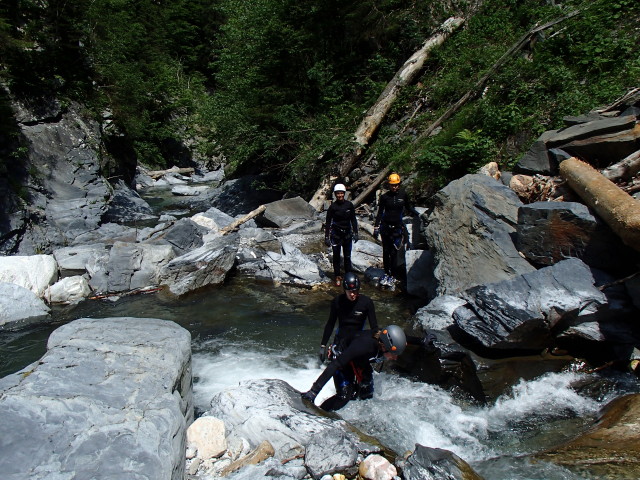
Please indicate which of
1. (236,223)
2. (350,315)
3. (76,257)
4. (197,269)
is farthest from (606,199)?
(76,257)

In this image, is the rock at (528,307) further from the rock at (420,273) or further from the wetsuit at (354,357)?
the rock at (420,273)

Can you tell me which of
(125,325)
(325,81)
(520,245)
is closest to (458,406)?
(520,245)

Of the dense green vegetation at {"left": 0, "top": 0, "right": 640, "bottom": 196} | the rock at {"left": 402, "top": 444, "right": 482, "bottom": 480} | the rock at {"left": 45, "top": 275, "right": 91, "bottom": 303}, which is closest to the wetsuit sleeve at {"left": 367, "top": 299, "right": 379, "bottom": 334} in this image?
the rock at {"left": 402, "top": 444, "right": 482, "bottom": 480}

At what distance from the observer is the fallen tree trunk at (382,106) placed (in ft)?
47.5

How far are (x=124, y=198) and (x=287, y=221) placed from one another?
7.09m

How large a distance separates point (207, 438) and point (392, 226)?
5.79 meters

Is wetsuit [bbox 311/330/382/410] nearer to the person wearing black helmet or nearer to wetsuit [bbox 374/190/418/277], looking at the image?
the person wearing black helmet

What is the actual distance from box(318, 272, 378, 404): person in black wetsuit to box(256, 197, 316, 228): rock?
7871mm

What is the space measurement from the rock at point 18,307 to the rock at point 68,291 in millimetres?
380

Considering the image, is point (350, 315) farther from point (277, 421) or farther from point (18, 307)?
point (18, 307)

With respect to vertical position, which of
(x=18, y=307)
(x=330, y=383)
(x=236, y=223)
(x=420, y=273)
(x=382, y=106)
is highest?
(x=382, y=106)

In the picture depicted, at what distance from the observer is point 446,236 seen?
795cm

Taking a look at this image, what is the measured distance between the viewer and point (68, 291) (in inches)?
364

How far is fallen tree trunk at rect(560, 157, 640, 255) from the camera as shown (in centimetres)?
571
